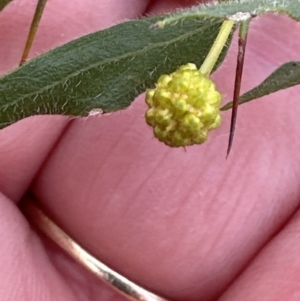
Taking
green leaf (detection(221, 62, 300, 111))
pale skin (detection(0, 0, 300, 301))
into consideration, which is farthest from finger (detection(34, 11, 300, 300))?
green leaf (detection(221, 62, 300, 111))

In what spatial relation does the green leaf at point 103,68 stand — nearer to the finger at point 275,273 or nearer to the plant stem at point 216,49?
the plant stem at point 216,49

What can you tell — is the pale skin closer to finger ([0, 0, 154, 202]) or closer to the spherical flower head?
finger ([0, 0, 154, 202])

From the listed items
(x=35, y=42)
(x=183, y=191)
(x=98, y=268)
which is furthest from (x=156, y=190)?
(x=35, y=42)

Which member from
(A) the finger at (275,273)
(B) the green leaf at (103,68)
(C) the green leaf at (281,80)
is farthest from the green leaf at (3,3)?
(A) the finger at (275,273)

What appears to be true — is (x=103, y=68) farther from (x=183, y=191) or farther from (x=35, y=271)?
(x=35, y=271)

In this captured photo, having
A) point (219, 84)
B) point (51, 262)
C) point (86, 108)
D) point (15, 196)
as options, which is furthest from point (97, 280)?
point (86, 108)

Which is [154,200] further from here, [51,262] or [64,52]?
[64,52]
